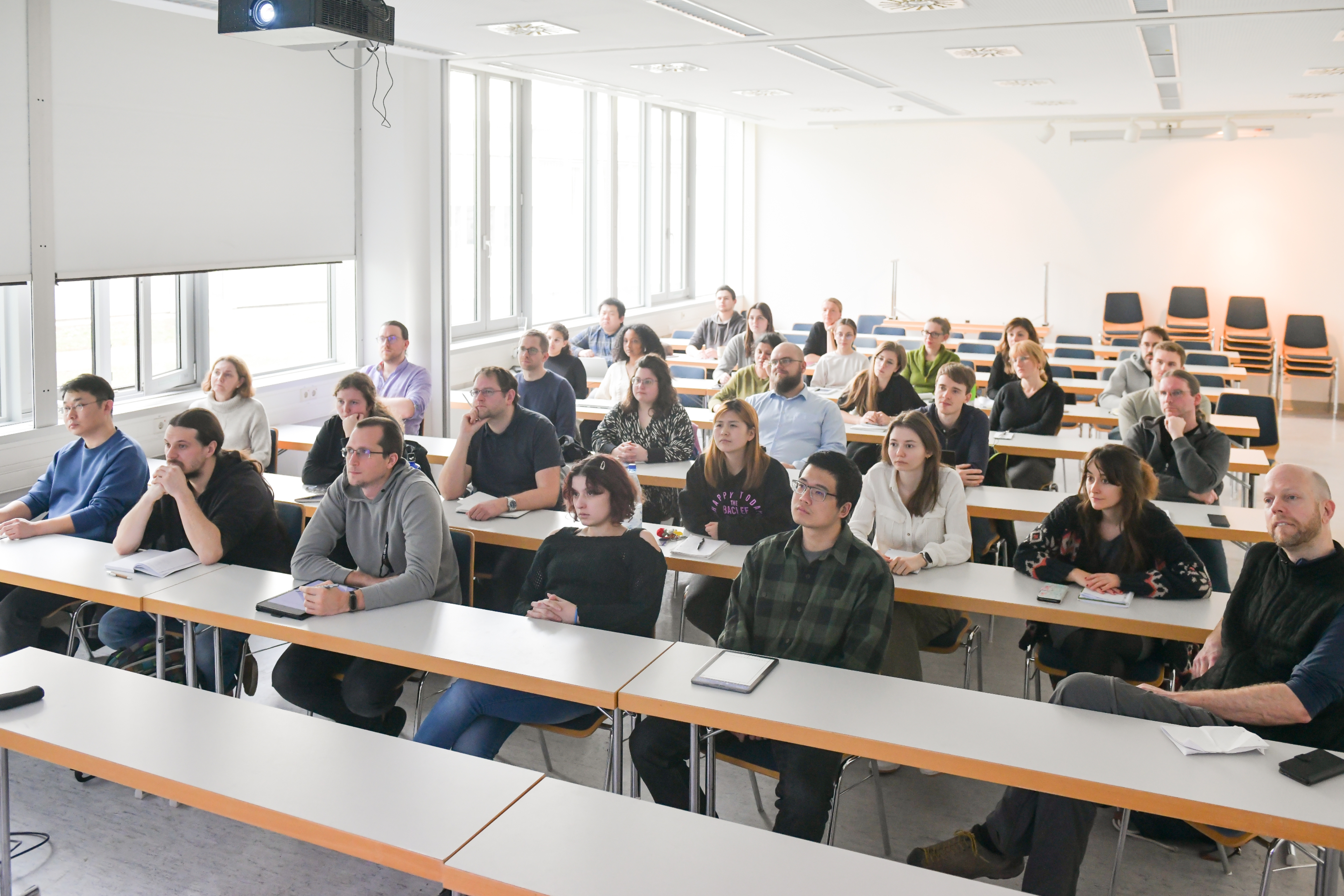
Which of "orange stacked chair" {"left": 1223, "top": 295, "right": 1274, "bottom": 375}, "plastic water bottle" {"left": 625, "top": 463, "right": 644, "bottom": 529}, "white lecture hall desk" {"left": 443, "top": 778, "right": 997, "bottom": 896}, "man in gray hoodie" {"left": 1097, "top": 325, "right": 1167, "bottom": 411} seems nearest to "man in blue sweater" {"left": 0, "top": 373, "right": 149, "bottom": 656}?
"plastic water bottle" {"left": 625, "top": 463, "right": 644, "bottom": 529}

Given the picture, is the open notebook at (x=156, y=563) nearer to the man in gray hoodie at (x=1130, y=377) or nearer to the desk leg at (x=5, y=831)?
the desk leg at (x=5, y=831)

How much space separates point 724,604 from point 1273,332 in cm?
1092

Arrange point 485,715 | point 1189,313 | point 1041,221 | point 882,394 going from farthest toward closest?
point 1041,221 < point 1189,313 < point 882,394 < point 485,715

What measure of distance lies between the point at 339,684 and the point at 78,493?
1689mm

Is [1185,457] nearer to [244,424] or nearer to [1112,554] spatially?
[1112,554]

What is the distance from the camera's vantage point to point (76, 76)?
5512 mm

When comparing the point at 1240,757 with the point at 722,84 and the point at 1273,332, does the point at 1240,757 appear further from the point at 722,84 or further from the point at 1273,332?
the point at 1273,332

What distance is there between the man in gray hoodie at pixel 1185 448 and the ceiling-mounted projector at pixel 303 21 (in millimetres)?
3938

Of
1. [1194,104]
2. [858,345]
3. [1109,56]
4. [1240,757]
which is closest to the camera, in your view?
[1240,757]

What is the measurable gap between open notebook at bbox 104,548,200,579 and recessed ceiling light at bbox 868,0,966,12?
4076mm

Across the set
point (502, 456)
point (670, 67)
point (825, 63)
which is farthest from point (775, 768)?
point (670, 67)

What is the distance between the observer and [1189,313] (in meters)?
12.8

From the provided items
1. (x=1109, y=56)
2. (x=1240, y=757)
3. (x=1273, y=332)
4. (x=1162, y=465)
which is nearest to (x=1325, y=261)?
(x=1273, y=332)

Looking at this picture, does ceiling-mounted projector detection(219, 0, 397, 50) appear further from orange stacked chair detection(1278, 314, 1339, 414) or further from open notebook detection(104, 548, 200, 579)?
orange stacked chair detection(1278, 314, 1339, 414)
